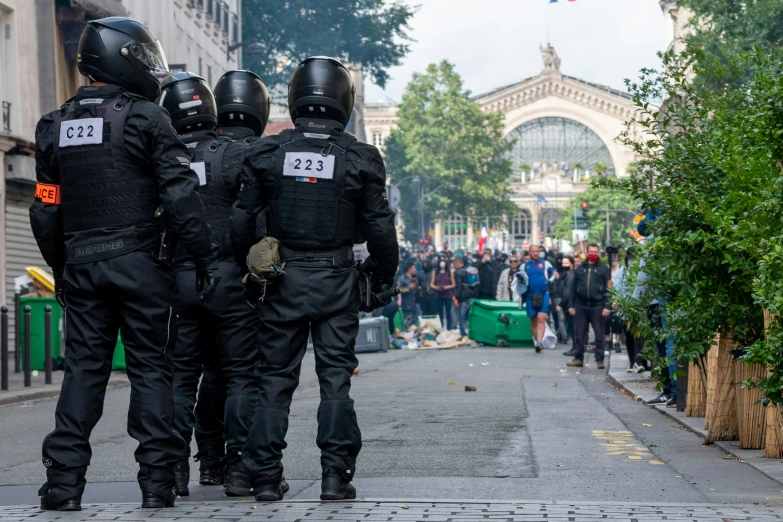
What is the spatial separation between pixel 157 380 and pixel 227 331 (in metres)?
0.77

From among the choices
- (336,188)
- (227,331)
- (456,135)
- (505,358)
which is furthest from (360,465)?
(456,135)

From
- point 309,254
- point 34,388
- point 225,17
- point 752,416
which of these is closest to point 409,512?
point 309,254

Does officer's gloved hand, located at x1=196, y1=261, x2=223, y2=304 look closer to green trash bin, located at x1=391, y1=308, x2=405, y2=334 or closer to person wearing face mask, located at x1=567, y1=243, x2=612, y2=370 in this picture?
person wearing face mask, located at x1=567, y1=243, x2=612, y2=370

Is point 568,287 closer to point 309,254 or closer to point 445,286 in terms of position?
point 445,286

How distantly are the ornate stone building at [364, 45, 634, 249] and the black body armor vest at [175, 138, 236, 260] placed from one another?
392 feet

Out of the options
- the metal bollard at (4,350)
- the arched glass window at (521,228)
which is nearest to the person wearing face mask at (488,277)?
the metal bollard at (4,350)

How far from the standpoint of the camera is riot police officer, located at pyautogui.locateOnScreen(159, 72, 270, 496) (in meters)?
6.48

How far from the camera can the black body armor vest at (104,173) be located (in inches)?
229

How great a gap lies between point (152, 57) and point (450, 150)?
8492cm

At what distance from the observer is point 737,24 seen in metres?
34.8

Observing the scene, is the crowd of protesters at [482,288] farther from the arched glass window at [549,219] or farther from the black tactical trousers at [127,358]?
the arched glass window at [549,219]

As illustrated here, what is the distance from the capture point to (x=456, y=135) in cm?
9019

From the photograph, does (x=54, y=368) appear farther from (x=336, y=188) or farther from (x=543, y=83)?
(x=543, y=83)

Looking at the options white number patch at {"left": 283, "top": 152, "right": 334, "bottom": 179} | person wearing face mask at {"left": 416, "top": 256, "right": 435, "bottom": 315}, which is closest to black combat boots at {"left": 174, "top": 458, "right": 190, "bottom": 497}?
white number patch at {"left": 283, "top": 152, "right": 334, "bottom": 179}
